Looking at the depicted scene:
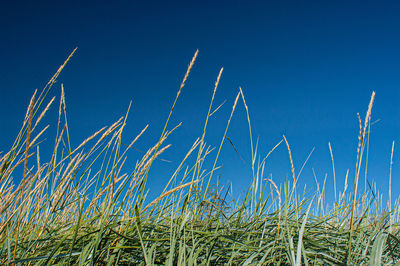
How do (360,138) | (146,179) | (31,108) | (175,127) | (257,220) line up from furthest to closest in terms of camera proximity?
(257,220) → (175,127) → (146,179) → (31,108) → (360,138)

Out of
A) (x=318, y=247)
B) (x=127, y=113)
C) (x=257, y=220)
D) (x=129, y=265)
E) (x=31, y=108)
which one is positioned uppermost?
(x=127, y=113)

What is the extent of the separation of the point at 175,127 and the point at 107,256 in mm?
495

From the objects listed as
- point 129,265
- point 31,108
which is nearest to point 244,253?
point 129,265

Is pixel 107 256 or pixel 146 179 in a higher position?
pixel 146 179

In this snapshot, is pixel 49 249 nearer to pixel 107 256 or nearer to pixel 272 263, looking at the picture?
pixel 107 256

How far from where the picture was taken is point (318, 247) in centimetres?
120

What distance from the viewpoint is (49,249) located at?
1.21 m

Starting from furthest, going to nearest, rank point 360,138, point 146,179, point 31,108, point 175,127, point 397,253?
point 397,253 → point 175,127 → point 146,179 → point 31,108 → point 360,138

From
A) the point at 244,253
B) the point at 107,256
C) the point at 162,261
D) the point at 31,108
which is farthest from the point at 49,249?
the point at 244,253

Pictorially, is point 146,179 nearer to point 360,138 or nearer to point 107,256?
point 107,256

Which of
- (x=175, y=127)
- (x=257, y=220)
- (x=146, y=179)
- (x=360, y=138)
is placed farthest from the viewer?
(x=257, y=220)

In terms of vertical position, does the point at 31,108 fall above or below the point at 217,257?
above

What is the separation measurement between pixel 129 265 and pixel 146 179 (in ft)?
0.98

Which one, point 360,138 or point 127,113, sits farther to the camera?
point 127,113
